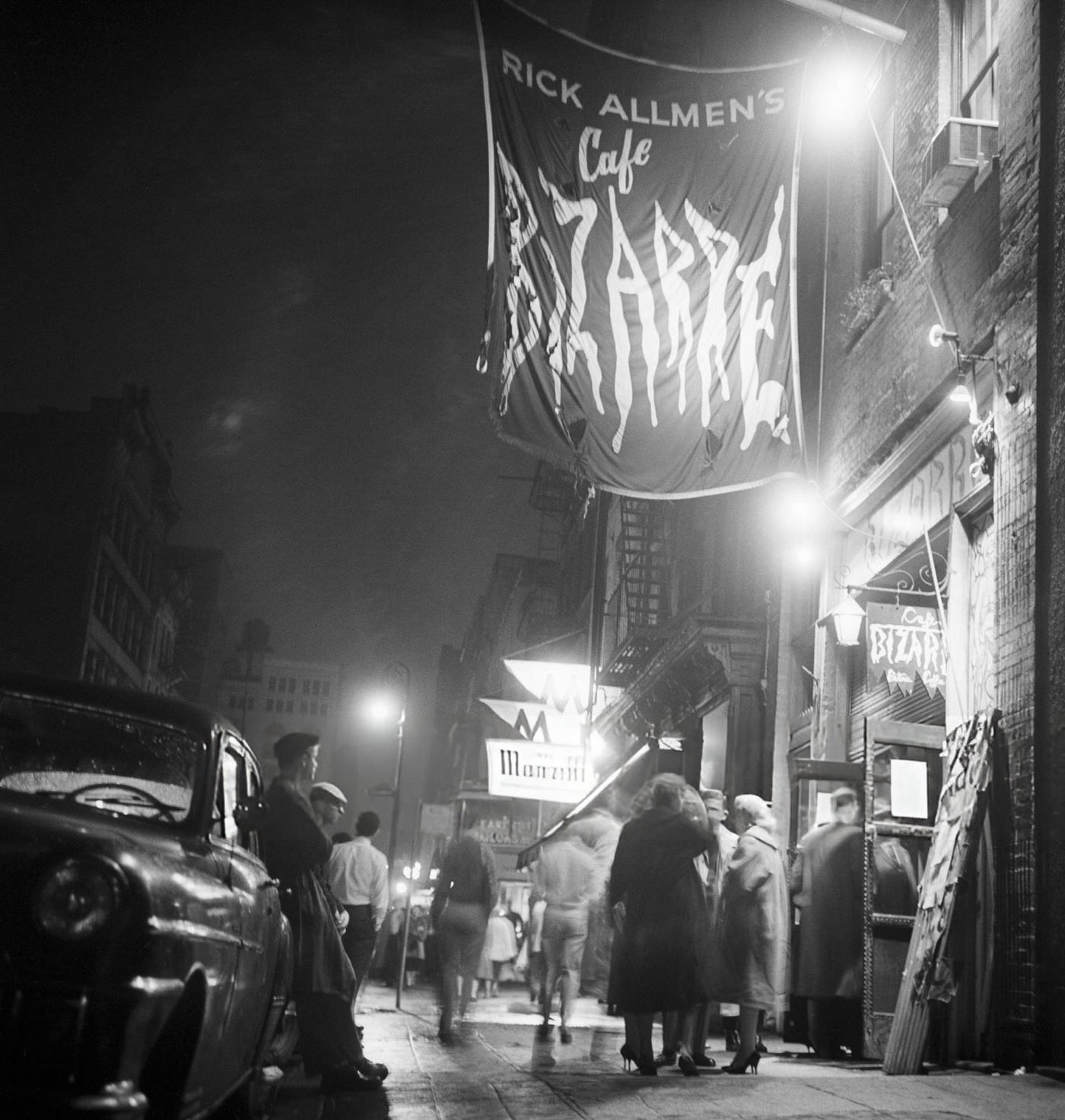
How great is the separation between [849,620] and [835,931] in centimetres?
265

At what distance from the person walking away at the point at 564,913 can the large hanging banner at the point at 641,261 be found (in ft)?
13.7

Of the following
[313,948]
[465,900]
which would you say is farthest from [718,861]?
[313,948]

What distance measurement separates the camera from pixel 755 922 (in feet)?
31.9

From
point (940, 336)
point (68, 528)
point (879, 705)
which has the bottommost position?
point (879, 705)

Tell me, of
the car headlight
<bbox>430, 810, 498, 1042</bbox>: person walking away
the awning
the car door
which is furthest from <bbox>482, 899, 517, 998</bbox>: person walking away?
the car headlight

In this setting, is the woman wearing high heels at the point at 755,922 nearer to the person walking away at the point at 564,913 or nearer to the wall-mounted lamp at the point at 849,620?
the wall-mounted lamp at the point at 849,620

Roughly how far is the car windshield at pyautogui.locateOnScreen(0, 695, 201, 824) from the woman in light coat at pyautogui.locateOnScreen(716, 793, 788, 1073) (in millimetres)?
5129

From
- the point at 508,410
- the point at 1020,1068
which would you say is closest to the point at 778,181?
the point at 508,410

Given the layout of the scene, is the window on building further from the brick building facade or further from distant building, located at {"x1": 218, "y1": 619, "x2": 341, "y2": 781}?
distant building, located at {"x1": 218, "y1": 619, "x2": 341, "y2": 781}

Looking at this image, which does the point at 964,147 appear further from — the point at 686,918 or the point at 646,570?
the point at 646,570

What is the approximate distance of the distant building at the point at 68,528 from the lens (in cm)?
5453

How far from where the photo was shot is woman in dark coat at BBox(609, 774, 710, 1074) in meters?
8.83

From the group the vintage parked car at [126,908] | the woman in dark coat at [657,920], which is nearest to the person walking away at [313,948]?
the vintage parked car at [126,908]

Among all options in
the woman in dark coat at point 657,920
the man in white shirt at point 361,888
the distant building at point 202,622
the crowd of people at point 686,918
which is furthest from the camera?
the distant building at point 202,622
